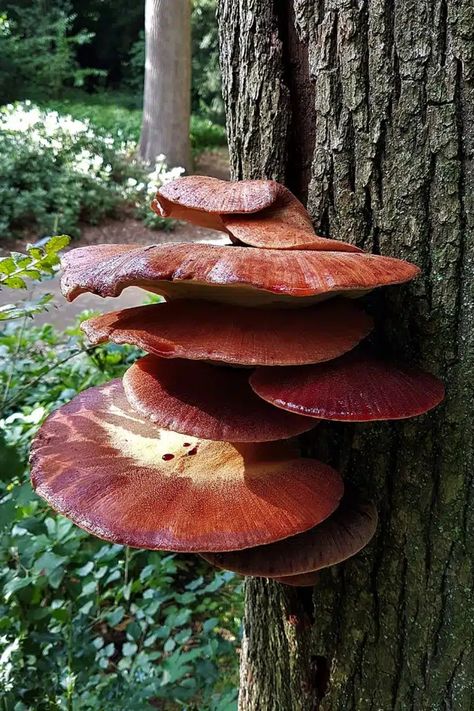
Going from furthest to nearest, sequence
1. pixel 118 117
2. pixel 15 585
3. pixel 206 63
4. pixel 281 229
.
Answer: pixel 206 63, pixel 118 117, pixel 15 585, pixel 281 229

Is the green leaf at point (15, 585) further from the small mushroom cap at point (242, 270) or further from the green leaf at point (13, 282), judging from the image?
the small mushroom cap at point (242, 270)

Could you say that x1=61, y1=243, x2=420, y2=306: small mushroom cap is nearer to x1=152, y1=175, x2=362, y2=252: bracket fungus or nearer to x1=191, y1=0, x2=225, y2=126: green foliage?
x1=152, y1=175, x2=362, y2=252: bracket fungus

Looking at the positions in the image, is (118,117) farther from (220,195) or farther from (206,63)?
(220,195)

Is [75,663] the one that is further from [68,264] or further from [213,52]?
[213,52]

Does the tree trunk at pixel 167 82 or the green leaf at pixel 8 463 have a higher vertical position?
the tree trunk at pixel 167 82

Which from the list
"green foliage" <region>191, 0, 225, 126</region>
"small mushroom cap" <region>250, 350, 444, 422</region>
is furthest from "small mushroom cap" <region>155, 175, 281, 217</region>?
"green foliage" <region>191, 0, 225, 126</region>

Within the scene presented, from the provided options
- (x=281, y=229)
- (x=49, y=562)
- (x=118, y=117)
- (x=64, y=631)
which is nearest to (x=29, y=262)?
(x=281, y=229)

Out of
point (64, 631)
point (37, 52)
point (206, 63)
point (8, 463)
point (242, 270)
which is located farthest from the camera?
point (206, 63)

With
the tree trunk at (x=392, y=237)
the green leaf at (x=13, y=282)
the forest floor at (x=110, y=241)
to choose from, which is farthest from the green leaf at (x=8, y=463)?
the forest floor at (x=110, y=241)
